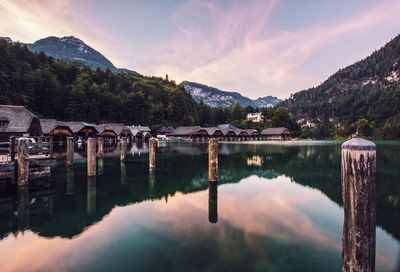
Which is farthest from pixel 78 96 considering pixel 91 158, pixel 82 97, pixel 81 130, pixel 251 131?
pixel 91 158

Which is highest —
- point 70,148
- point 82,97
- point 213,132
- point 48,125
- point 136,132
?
point 82,97

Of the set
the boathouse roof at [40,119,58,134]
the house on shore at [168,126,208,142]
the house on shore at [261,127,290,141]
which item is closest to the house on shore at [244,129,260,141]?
the house on shore at [261,127,290,141]

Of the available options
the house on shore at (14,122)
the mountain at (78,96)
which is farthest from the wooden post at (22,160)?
the mountain at (78,96)

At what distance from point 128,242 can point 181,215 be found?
355 cm

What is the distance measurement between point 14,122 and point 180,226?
3575 centimetres

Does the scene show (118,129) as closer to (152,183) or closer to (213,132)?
(213,132)

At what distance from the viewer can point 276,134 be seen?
11119 cm

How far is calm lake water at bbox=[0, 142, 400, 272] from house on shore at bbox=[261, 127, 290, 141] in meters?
93.2

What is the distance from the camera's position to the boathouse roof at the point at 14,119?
112 feet

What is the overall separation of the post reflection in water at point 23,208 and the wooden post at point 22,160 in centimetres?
45

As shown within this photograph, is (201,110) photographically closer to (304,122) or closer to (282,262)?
(304,122)

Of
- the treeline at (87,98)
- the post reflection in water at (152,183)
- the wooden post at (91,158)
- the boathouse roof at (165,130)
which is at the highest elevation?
the treeline at (87,98)

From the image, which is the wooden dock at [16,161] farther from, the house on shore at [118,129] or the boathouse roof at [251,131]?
the boathouse roof at [251,131]

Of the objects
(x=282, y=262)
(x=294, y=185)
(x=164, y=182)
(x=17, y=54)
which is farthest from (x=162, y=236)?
(x=17, y=54)
